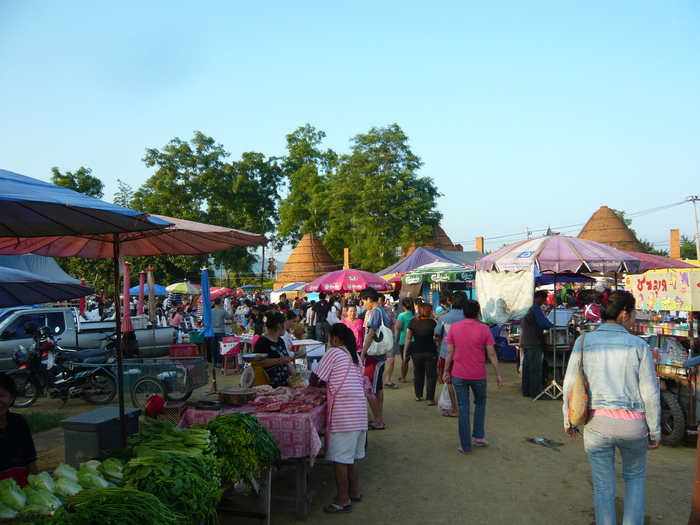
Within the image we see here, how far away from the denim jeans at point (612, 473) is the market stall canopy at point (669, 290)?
11.9ft

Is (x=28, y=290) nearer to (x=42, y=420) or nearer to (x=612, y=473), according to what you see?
(x=42, y=420)

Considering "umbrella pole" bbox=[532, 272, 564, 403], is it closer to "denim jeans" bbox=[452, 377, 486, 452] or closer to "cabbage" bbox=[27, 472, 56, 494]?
"denim jeans" bbox=[452, 377, 486, 452]

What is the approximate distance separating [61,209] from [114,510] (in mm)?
2067

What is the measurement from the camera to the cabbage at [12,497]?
9.25 feet

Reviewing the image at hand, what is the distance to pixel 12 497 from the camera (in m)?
2.84

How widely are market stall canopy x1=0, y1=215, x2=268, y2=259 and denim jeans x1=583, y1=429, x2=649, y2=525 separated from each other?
13.3ft

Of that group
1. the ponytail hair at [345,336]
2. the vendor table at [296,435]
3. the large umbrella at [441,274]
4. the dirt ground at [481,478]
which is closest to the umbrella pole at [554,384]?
the dirt ground at [481,478]

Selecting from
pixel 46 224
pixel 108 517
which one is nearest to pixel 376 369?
pixel 46 224

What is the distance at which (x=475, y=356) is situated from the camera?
6328mm

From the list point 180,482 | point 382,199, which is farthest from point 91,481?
point 382,199

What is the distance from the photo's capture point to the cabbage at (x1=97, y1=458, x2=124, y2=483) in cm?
333

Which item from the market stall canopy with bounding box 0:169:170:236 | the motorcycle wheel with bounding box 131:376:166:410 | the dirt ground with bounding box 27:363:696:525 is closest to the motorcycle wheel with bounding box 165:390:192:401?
the motorcycle wheel with bounding box 131:376:166:410

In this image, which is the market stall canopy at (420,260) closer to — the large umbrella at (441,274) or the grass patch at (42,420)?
the large umbrella at (441,274)

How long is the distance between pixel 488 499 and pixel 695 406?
10.3 feet
